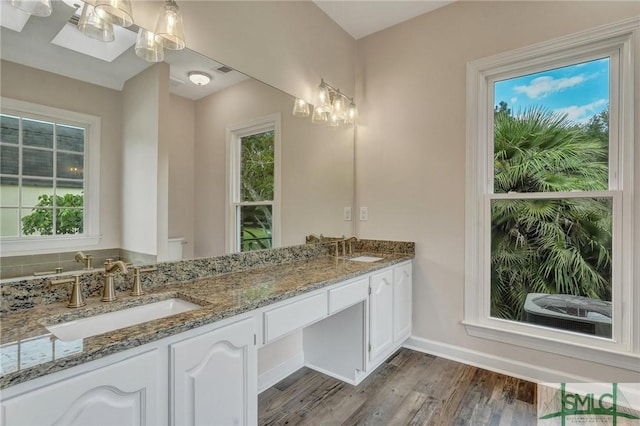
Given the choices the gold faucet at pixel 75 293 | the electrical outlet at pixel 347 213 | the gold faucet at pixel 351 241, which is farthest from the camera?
the electrical outlet at pixel 347 213

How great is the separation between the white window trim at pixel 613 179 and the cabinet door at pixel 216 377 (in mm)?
1760

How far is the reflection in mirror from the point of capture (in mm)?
1194

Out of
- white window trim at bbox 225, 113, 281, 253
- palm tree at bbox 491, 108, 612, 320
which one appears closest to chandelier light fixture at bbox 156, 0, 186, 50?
white window trim at bbox 225, 113, 281, 253

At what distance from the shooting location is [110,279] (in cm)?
126

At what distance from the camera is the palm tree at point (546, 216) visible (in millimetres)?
1978

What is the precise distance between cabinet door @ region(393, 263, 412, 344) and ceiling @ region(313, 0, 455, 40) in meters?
2.01

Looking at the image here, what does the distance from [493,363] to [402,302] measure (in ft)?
2.40

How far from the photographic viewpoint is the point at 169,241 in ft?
5.23

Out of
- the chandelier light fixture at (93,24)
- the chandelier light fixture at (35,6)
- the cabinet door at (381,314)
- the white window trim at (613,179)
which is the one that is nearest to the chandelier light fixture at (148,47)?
the chandelier light fixture at (93,24)

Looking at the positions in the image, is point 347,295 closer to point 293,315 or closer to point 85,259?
point 293,315

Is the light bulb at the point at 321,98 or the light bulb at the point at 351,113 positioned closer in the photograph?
the light bulb at the point at 321,98

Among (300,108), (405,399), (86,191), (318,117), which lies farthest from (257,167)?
(405,399)

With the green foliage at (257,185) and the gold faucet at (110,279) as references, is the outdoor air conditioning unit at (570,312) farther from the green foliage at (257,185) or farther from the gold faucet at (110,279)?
the gold faucet at (110,279)

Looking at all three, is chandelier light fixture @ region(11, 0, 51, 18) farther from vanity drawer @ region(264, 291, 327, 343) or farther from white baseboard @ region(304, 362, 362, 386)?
white baseboard @ region(304, 362, 362, 386)
